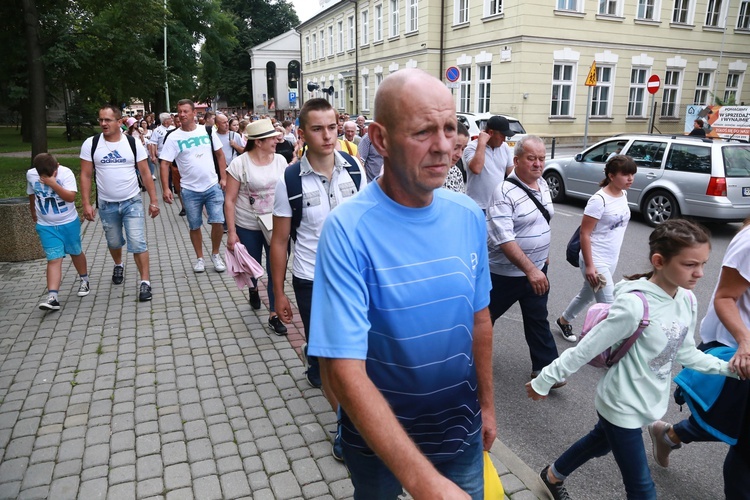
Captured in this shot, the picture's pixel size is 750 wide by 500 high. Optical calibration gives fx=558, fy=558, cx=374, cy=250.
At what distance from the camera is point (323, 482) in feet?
9.94

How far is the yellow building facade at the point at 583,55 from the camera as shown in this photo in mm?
24016

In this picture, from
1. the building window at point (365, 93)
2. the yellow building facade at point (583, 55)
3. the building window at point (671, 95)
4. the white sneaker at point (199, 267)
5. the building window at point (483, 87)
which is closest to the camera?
the white sneaker at point (199, 267)

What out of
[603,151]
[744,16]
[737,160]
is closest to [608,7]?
[744,16]

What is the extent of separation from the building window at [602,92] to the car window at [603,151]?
1542cm

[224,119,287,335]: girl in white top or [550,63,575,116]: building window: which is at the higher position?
[550,63,575,116]: building window

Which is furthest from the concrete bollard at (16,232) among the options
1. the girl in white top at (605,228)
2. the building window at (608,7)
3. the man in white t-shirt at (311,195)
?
the building window at (608,7)

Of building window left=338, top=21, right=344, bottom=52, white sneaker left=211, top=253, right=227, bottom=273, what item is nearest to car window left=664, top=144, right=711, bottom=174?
white sneaker left=211, top=253, right=227, bottom=273

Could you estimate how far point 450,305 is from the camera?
1.65 metres

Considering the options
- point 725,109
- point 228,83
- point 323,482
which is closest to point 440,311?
point 323,482

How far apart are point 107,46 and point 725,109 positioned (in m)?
19.4

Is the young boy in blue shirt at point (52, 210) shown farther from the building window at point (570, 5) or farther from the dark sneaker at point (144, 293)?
the building window at point (570, 5)

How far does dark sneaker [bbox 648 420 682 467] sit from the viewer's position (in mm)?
3123

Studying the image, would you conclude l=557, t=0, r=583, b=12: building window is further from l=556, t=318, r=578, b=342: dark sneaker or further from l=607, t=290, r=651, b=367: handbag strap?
l=607, t=290, r=651, b=367: handbag strap

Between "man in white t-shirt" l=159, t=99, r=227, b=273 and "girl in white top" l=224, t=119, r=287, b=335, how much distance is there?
172cm
